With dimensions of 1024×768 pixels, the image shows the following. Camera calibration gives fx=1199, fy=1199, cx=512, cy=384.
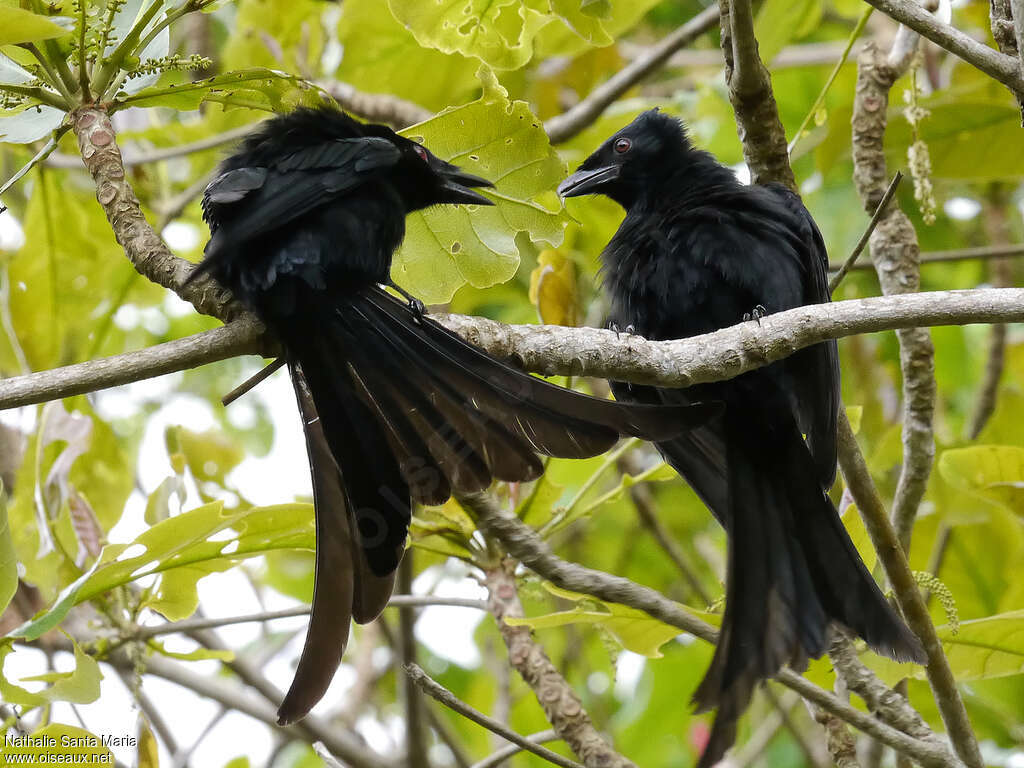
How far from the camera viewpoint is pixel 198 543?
2.93m

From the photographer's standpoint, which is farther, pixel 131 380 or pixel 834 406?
pixel 834 406

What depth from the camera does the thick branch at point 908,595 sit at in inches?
115

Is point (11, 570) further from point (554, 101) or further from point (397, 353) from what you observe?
point (554, 101)

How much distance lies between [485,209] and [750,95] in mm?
859

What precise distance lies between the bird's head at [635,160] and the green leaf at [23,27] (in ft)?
6.27

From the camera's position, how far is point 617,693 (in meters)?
6.27

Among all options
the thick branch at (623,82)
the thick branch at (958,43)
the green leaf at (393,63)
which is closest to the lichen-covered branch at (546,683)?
the thick branch at (958,43)

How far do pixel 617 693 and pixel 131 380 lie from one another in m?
4.61

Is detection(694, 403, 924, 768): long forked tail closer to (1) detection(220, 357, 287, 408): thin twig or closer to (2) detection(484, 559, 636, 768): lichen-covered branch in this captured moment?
(2) detection(484, 559, 636, 768): lichen-covered branch

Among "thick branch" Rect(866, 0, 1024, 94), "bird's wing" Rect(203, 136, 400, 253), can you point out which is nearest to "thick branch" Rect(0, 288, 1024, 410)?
"bird's wing" Rect(203, 136, 400, 253)

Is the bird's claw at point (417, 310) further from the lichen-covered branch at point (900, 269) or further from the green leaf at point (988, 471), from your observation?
the green leaf at point (988, 471)

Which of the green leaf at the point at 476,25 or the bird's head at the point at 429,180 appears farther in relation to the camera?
the green leaf at the point at 476,25

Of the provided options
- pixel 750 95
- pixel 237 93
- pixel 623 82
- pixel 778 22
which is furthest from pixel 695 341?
pixel 623 82

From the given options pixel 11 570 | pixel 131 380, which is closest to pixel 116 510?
pixel 11 570
